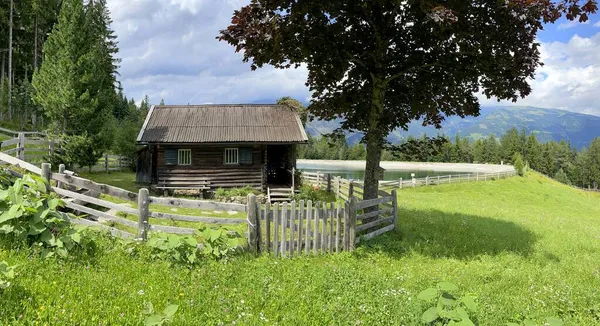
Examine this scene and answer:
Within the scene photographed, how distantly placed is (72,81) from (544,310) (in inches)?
1112

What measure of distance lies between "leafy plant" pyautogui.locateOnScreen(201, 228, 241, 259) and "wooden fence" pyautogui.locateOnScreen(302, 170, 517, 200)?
5504mm

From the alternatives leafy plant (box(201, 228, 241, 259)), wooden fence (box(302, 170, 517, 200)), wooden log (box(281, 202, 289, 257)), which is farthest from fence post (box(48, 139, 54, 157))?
wooden log (box(281, 202, 289, 257))

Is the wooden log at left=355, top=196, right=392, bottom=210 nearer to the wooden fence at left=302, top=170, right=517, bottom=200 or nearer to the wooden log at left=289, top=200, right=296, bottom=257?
the wooden fence at left=302, top=170, right=517, bottom=200

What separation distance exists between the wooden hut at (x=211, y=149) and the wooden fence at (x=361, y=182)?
2242mm

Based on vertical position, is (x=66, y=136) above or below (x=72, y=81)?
below

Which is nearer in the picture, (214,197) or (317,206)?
(317,206)

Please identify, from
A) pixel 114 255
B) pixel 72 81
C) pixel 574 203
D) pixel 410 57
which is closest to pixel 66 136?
pixel 72 81

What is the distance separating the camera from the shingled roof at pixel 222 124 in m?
22.8

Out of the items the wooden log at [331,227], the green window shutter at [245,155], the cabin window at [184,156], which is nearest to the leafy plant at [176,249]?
the wooden log at [331,227]

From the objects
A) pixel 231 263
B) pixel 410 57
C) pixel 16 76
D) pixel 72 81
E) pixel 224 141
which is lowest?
pixel 231 263

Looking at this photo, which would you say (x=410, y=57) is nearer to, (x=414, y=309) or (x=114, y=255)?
(x=414, y=309)

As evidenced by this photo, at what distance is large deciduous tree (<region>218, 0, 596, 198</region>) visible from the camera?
8.27m

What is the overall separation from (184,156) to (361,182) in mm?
11759

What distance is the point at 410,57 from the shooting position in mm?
10062
